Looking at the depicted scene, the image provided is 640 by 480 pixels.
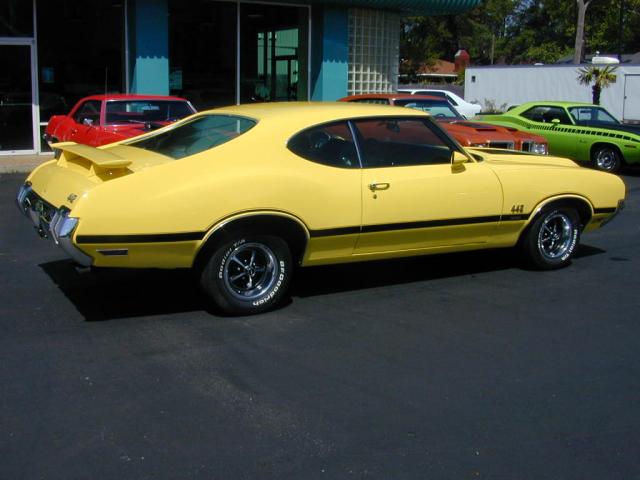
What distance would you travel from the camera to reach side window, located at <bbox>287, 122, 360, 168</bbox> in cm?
620

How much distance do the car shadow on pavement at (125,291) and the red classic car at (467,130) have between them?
6251 mm

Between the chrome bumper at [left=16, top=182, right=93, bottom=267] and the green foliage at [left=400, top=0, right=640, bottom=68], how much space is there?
53562 millimetres

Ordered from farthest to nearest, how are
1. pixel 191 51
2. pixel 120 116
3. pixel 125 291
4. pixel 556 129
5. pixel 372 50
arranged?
pixel 372 50 → pixel 191 51 → pixel 556 129 → pixel 120 116 → pixel 125 291

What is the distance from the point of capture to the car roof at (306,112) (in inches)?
247

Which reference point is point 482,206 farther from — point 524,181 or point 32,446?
point 32,446

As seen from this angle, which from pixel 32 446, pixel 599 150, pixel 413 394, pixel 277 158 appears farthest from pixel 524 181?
pixel 599 150

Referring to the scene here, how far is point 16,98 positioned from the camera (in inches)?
618

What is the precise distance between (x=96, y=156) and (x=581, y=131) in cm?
1153

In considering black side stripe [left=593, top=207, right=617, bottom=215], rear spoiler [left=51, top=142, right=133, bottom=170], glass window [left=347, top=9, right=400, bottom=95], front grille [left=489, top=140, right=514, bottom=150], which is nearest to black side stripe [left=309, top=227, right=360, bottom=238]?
rear spoiler [left=51, top=142, right=133, bottom=170]

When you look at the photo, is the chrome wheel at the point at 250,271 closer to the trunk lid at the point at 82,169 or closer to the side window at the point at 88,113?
the trunk lid at the point at 82,169

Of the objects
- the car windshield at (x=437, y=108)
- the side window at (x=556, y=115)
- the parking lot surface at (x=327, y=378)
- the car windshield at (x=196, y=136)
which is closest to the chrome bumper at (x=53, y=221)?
the parking lot surface at (x=327, y=378)

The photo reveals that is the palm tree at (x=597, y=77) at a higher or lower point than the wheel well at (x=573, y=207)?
higher

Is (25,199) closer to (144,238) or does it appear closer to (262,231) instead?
(144,238)

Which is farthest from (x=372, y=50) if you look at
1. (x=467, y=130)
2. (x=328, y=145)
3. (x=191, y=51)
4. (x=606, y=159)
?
(x=328, y=145)
